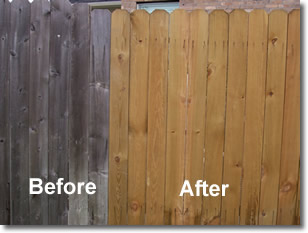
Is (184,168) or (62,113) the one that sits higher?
(62,113)

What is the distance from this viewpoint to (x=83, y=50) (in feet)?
7.39

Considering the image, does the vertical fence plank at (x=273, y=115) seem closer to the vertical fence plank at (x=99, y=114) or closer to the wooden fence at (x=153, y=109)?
the wooden fence at (x=153, y=109)

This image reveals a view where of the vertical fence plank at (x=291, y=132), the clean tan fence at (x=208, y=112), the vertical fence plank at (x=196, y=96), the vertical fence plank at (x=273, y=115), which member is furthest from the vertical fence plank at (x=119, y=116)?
the vertical fence plank at (x=291, y=132)

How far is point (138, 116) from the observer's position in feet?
7.36

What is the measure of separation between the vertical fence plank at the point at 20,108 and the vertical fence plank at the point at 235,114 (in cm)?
170

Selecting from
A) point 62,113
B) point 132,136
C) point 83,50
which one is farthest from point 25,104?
point 132,136

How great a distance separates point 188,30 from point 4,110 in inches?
67.3

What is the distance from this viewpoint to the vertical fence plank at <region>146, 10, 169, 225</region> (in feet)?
7.19

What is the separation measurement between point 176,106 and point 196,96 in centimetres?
18

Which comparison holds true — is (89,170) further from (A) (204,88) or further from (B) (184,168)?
(A) (204,88)

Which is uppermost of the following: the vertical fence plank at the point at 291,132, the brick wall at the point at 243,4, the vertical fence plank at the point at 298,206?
the brick wall at the point at 243,4

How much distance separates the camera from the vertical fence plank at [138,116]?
220 centimetres

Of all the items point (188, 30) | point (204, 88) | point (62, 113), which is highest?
point (188, 30)

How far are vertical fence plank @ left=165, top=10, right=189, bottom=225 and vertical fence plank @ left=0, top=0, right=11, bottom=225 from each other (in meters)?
1.40
